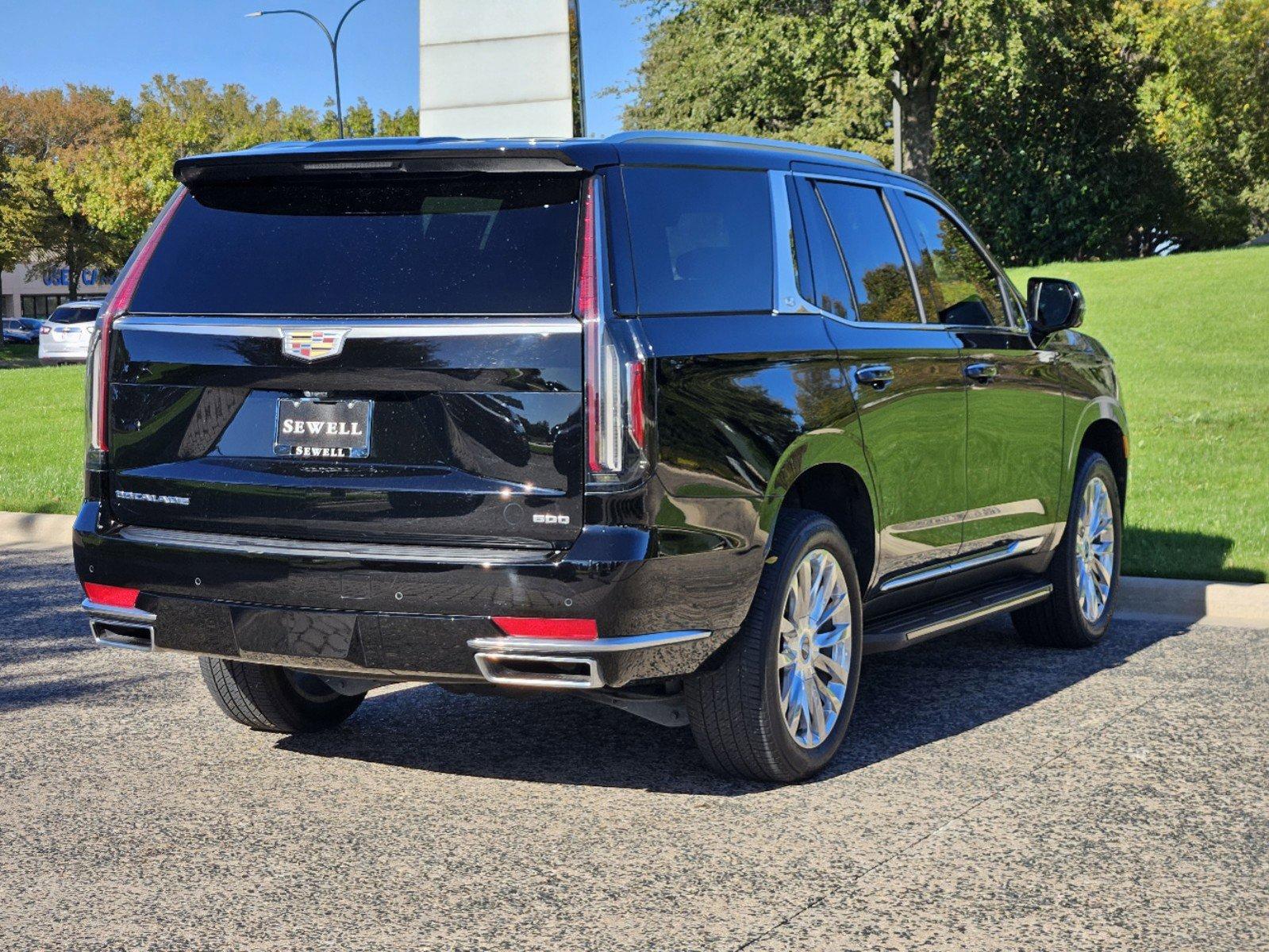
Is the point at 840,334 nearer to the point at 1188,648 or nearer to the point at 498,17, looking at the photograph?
the point at 1188,648

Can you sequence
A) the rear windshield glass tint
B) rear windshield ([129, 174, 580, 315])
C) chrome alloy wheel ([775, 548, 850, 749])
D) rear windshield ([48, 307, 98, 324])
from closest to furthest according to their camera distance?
rear windshield ([129, 174, 580, 315]), the rear windshield glass tint, chrome alloy wheel ([775, 548, 850, 749]), rear windshield ([48, 307, 98, 324])

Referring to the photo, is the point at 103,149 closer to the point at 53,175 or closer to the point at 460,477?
the point at 53,175

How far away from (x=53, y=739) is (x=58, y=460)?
10.0 meters

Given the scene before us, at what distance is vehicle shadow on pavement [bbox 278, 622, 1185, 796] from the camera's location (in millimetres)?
5398

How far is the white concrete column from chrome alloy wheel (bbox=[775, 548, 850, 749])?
13222 millimetres

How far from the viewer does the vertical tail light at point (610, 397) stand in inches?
173

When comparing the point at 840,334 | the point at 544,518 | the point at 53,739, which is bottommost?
the point at 53,739

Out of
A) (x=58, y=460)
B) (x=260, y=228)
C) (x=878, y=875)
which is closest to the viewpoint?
(x=878, y=875)

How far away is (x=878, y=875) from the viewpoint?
4332 mm

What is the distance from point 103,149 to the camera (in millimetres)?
69125

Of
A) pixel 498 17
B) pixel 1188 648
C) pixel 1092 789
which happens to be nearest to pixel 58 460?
pixel 498 17

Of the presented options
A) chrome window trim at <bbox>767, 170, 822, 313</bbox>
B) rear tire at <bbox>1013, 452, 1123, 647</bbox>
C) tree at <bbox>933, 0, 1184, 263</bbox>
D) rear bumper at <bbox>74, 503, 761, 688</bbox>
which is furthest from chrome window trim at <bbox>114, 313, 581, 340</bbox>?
tree at <bbox>933, 0, 1184, 263</bbox>

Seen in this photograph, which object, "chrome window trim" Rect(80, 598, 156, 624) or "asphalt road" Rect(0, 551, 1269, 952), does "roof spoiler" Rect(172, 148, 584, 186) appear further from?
"asphalt road" Rect(0, 551, 1269, 952)

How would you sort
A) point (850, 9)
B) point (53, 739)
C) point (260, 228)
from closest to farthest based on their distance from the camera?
point (260, 228)
point (53, 739)
point (850, 9)
